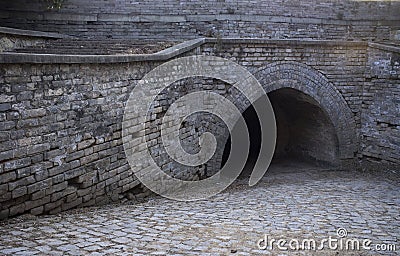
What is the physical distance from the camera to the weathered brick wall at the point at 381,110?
39.4 ft

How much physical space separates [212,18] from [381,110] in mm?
5861

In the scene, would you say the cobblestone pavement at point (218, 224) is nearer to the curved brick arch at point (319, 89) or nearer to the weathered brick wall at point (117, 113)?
the weathered brick wall at point (117, 113)

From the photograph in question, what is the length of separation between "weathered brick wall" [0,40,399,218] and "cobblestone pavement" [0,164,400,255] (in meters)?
0.52

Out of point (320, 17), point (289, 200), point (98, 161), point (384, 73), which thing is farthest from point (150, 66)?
point (320, 17)

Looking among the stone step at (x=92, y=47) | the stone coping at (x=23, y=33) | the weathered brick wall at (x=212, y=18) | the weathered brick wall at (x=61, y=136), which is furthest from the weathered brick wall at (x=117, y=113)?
the stone coping at (x=23, y=33)

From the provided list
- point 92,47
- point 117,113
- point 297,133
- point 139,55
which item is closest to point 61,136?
point 117,113

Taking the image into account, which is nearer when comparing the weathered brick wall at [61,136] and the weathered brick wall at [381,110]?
the weathered brick wall at [61,136]

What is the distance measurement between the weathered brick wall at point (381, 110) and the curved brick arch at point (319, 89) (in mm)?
434

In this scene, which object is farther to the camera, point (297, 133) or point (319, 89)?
point (297, 133)

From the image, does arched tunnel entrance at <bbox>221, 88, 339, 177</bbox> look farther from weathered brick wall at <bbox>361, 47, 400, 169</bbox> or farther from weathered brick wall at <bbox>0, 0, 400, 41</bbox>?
weathered brick wall at <bbox>0, 0, 400, 41</bbox>

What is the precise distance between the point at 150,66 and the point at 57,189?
320cm

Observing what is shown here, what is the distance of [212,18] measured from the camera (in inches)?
557

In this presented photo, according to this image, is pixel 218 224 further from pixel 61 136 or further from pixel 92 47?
pixel 92 47

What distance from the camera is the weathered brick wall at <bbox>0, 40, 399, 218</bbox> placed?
6195mm
